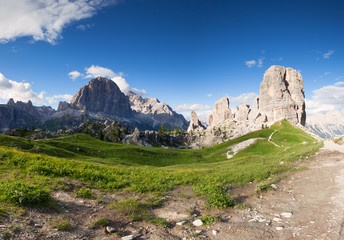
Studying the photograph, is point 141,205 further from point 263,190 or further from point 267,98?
point 267,98

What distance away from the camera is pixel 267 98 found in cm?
15800

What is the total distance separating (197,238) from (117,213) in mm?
4199

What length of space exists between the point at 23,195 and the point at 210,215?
918 centimetres

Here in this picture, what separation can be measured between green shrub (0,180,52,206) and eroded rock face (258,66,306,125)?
158768 mm

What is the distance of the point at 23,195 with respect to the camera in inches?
291

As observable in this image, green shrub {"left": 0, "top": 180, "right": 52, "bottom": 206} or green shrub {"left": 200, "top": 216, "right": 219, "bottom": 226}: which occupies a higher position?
green shrub {"left": 0, "top": 180, "right": 52, "bottom": 206}

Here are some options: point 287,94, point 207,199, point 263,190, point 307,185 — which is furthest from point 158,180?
point 287,94

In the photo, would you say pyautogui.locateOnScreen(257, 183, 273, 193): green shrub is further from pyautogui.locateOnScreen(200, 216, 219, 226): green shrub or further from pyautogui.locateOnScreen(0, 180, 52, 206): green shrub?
pyautogui.locateOnScreen(0, 180, 52, 206): green shrub

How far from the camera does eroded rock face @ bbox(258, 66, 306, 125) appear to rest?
5399 inches

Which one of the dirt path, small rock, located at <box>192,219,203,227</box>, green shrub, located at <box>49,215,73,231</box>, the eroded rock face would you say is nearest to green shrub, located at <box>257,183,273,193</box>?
the dirt path

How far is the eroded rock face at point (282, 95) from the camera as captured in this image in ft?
450

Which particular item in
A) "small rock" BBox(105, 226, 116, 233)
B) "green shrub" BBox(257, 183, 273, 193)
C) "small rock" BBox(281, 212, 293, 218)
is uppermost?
"small rock" BBox(105, 226, 116, 233)

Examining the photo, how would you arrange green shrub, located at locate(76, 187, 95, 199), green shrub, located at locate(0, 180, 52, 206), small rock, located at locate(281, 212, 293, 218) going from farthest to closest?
green shrub, located at locate(76, 187, 95, 199) < small rock, located at locate(281, 212, 293, 218) < green shrub, located at locate(0, 180, 52, 206)

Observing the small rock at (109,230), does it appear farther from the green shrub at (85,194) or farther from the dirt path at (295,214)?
the dirt path at (295,214)
